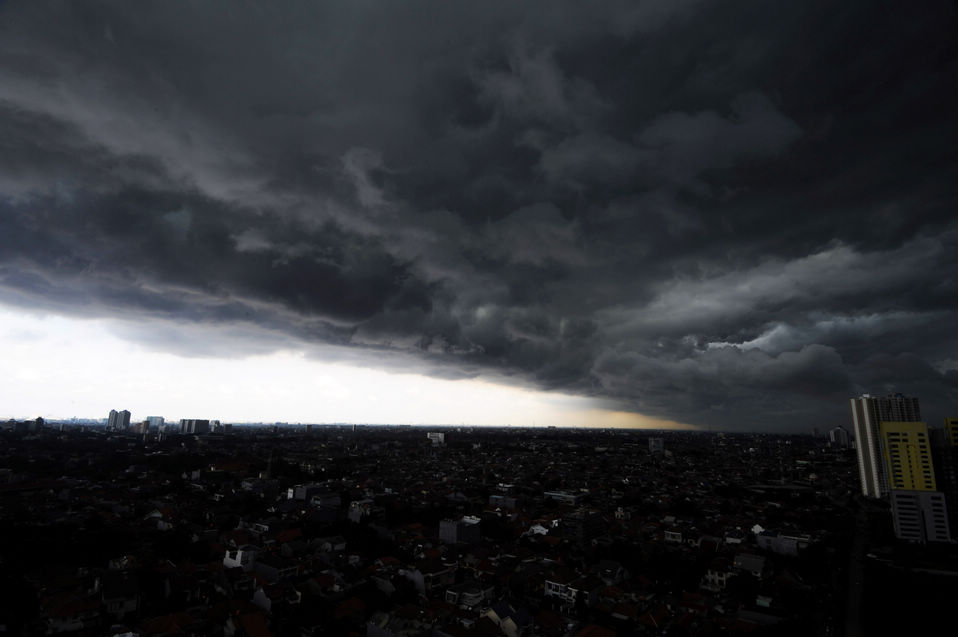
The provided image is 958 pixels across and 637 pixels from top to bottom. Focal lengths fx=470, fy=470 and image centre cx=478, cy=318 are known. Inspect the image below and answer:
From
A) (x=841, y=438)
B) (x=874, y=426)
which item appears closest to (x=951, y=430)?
(x=874, y=426)

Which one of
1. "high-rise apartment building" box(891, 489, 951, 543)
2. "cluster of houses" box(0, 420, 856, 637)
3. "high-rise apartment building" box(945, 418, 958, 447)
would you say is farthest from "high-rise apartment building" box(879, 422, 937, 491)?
"high-rise apartment building" box(891, 489, 951, 543)

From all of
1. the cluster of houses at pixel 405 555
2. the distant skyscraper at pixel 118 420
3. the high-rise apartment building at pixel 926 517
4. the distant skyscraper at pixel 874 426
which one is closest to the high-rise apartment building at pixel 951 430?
the distant skyscraper at pixel 874 426

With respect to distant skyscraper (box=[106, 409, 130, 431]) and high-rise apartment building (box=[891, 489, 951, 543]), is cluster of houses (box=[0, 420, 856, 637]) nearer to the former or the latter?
high-rise apartment building (box=[891, 489, 951, 543])

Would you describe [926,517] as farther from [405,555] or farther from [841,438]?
[841,438]

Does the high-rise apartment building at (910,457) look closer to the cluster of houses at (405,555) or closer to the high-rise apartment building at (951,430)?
the high-rise apartment building at (951,430)

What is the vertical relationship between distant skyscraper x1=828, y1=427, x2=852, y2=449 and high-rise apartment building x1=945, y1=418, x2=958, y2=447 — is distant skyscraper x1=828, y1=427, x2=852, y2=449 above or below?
below

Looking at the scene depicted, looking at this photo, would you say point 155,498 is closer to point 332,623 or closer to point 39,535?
point 39,535

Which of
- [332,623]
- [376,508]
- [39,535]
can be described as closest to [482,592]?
[332,623]

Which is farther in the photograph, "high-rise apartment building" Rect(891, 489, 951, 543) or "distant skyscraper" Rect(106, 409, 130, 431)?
"distant skyscraper" Rect(106, 409, 130, 431)
